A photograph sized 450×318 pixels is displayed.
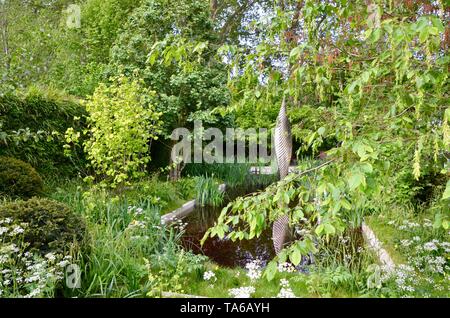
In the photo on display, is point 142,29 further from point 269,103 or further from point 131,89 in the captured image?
point 269,103

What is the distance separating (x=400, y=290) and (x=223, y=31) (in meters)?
13.8

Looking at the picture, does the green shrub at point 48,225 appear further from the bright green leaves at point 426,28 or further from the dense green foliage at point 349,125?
the bright green leaves at point 426,28

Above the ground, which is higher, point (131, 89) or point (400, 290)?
point (131, 89)

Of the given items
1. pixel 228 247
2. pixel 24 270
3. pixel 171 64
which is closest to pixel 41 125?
pixel 171 64

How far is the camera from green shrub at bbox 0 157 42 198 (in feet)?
14.2

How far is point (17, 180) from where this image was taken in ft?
14.5

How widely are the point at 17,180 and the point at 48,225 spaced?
1989mm

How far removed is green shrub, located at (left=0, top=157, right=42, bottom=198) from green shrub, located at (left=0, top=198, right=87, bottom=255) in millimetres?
1570

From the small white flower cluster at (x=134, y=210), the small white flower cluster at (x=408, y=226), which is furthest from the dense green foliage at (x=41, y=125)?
the small white flower cluster at (x=408, y=226)

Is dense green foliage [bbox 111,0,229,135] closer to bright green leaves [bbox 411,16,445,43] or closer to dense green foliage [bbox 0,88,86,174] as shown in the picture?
dense green foliage [bbox 0,88,86,174]

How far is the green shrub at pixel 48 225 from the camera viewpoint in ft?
8.95
